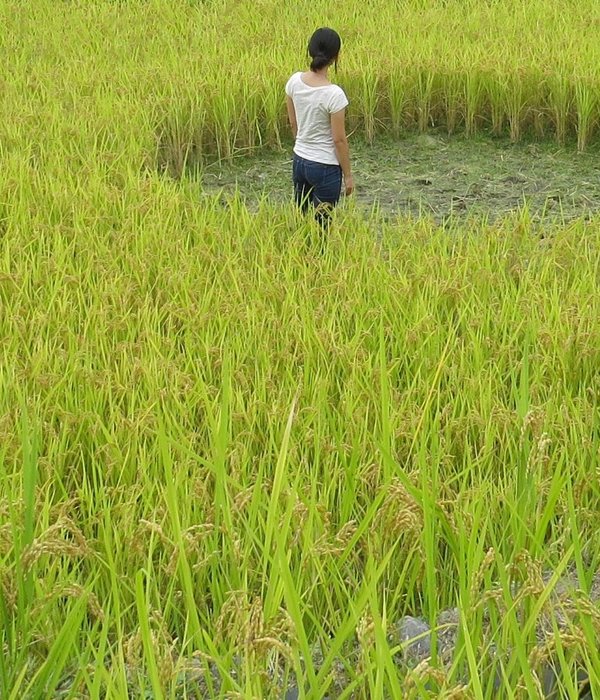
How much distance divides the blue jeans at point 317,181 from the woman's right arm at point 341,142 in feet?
0.20

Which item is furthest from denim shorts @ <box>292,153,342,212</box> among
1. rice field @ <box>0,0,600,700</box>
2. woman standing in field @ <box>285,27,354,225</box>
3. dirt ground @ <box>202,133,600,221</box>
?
dirt ground @ <box>202,133,600,221</box>

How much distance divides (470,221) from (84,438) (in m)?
2.11

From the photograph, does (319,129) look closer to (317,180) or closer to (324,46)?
(317,180)

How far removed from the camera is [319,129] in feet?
11.7

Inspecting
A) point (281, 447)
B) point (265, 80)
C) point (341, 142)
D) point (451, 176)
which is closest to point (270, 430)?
point (281, 447)

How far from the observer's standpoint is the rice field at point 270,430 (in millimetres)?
1323

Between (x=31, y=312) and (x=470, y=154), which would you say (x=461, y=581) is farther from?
(x=470, y=154)

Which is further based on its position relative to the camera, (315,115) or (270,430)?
(315,115)

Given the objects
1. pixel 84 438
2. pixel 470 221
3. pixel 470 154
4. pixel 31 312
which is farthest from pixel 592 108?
pixel 84 438

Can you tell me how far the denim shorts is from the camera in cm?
361

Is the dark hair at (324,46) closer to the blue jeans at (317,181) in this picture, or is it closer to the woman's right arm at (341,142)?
the woman's right arm at (341,142)

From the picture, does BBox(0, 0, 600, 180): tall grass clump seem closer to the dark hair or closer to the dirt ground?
the dirt ground

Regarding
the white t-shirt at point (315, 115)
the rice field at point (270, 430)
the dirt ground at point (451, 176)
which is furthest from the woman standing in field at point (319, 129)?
the dirt ground at point (451, 176)

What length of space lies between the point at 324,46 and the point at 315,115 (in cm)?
27
